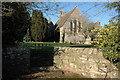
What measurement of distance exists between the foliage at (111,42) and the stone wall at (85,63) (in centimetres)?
22

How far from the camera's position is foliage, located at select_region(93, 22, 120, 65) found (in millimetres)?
3251

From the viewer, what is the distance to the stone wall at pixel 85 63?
3.40m

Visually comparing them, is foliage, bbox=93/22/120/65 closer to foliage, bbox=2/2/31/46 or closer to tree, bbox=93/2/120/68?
tree, bbox=93/2/120/68

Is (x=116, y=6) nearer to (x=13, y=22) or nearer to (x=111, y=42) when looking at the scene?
(x=111, y=42)

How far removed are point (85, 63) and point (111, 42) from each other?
126 centimetres

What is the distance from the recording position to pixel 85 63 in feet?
13.2

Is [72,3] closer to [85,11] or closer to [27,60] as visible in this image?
[85,11]

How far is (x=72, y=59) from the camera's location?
4547mm

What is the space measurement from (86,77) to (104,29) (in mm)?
1883

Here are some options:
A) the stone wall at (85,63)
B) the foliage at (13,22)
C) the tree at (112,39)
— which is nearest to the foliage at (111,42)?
the tree at (112,39)

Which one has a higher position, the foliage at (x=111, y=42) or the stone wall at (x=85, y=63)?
the foliage at (x=111, y=42)

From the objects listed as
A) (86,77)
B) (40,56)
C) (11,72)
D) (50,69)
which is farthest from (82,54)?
(11,72)

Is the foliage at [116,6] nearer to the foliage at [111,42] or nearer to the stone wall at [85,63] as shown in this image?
the foliage at [111,42]

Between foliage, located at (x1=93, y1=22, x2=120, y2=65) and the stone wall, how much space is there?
216 millimetres
